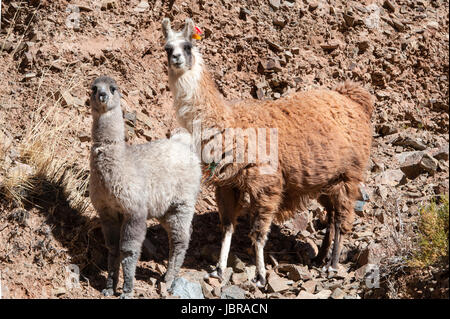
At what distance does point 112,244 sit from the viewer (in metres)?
5.83

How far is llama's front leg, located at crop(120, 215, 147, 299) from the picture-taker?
5.58 m

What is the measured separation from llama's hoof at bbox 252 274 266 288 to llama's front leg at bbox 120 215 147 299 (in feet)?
5.03

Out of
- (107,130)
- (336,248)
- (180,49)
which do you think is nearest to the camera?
(107,130)

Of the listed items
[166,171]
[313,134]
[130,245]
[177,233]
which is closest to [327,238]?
[313,134]

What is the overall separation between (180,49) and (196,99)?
1.86ft

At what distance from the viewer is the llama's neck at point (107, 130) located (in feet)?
18.3

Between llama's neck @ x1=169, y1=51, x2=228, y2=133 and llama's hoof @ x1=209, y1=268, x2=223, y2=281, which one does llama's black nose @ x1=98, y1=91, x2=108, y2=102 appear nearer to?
llama's neck @ x1=169, y1=51, x2=228, y2=133

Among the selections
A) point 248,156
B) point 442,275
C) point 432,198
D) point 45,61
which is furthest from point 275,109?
point 45,61

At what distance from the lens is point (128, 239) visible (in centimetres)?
559

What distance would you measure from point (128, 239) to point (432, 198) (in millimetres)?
3832

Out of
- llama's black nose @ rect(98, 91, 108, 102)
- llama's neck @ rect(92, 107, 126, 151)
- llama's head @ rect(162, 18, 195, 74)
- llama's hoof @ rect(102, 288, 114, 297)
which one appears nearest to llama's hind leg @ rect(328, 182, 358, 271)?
llama's head @ rect(162, 18, 195, 74)

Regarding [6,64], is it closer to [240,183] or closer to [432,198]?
[240,183]

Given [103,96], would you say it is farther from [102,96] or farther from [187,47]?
[187,47]

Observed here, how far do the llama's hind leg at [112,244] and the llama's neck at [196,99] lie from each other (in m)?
1.40
